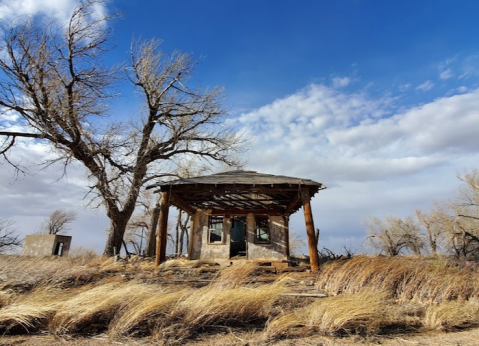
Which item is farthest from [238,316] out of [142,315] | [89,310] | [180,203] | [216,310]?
[180,203]

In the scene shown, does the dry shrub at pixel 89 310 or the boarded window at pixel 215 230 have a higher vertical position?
the boarded window at pixel 215 230

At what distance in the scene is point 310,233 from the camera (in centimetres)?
957

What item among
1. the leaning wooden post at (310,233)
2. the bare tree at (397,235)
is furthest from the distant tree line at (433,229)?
the leaning wooden post at (310,233)

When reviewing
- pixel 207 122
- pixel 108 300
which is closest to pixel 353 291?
pixel 108 300

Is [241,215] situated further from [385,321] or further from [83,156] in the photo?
[385,321]

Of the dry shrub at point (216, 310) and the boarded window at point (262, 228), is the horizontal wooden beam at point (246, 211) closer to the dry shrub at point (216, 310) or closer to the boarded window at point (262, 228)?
the boarded window at point (262, 228)

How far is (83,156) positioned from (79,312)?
9.69 m

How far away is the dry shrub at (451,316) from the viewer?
532 cm

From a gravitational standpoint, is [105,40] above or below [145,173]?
above

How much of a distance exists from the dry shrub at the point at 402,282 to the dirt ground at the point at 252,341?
1865 millimetres

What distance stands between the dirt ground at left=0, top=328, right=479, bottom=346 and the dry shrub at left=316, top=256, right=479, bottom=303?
1865mm

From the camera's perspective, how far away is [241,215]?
1439 centimetres

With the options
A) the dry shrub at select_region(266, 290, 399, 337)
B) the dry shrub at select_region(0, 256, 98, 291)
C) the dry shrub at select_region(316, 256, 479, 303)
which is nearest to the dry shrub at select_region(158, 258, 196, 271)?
the dry shrub at select_region(0, 256, 98, 291)

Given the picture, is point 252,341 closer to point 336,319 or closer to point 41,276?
point 336,319
